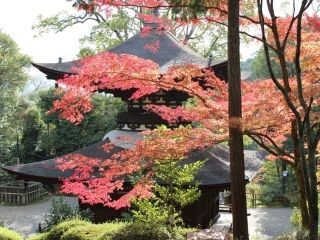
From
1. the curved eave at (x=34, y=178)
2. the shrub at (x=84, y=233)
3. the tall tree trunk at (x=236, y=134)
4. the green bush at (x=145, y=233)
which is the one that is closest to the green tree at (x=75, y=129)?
the curved eave at (x=34, y=178)

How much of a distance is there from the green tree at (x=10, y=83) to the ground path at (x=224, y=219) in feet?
28.2

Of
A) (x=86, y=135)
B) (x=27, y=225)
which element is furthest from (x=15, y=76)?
(x=27, y=225)

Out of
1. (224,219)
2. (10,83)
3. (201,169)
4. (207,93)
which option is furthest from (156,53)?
(10,83)

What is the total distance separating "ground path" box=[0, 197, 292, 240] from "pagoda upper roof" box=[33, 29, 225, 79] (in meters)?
5.74

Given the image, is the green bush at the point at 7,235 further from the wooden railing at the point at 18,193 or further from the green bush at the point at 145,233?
the wooden railing at the point at 18,193

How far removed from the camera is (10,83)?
97.2 ft

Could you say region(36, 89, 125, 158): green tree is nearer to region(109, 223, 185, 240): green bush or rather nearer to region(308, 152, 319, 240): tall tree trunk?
region(109, 223, 185, 240): green bush

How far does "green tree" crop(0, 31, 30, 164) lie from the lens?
27.5m

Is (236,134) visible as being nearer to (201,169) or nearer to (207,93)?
(207,93)

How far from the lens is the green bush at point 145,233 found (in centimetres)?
743

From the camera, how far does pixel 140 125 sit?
12.2 meters

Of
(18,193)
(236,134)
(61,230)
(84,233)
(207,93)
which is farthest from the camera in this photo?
(18,193)

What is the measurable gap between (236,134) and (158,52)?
6.09 m

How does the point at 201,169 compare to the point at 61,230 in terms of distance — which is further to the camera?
the point at 201,169
